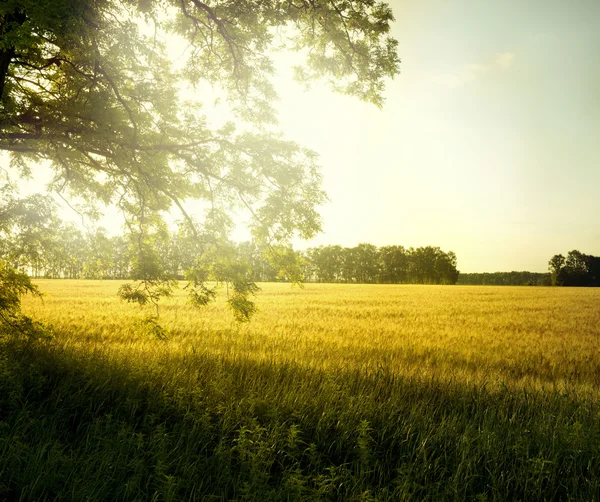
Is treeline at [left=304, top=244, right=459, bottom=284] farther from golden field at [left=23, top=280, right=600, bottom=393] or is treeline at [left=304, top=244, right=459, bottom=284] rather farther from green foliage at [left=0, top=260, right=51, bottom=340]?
green foliage at [left=0, top=260, right=51, bottom=340]

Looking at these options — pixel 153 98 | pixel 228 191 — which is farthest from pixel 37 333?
pixel 153 98

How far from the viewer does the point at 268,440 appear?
385 cm

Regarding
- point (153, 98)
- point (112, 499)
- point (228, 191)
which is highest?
point (153, 98)

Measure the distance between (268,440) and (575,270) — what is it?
151600 millimetres

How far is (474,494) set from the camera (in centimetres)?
341

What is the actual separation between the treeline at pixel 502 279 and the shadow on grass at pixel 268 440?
14471 cm

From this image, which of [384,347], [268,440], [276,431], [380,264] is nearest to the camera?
[268,440]

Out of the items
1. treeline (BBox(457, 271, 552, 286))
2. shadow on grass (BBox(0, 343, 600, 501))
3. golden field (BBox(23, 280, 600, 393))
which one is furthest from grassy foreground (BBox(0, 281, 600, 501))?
treeline (BBox(457, 271, 552, 286))

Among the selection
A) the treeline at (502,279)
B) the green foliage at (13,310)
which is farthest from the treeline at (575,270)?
the green foliage at (13,310)

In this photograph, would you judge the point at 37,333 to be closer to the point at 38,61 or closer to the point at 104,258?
the point at 104,258

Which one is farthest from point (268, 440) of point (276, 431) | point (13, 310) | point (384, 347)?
point (384, 347)

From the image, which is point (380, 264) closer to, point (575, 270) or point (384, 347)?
point (575, 270)

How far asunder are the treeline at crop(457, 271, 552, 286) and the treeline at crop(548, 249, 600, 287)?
5.38 metres

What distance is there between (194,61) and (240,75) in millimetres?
1220
